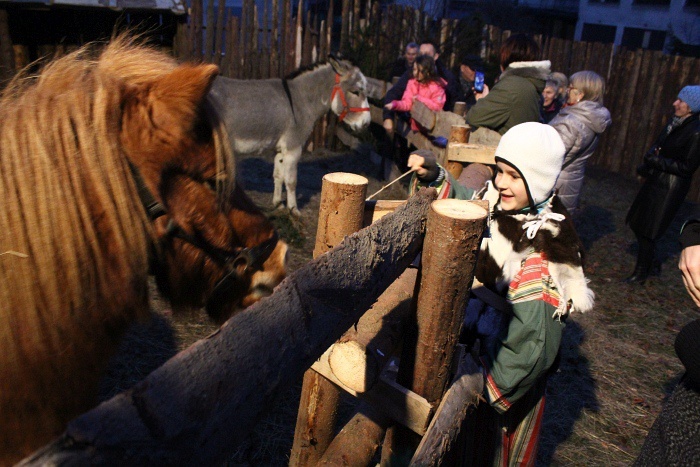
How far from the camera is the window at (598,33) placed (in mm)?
26109

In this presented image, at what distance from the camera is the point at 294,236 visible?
666 cm

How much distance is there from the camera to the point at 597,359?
4711 millimetres

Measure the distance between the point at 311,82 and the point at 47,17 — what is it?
3.84 m

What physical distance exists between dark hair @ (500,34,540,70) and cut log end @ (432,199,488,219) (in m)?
3.41

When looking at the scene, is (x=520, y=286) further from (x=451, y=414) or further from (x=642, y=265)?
(x=642, y=265)

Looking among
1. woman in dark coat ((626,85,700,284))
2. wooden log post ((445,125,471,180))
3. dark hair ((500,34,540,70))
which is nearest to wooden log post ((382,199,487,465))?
wooden log post ((445,125,471,180))

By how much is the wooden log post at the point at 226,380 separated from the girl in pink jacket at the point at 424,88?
6202mm

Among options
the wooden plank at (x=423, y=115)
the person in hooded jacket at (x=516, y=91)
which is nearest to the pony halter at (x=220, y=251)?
the person in hooded jacket at (x=516, y=91)

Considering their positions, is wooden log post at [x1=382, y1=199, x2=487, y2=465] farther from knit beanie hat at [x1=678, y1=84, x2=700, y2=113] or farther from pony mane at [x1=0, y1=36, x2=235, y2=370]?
knit beanie hat at [x1=678, y1=84, x2=700, y2=113]

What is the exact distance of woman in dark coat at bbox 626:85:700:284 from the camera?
5516 millimetres

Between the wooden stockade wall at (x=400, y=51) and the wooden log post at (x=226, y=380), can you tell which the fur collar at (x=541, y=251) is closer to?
the wooden log post at (x=226, y=380)

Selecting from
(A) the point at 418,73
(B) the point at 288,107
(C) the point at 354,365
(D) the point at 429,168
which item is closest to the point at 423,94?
(A) the point at 418,73

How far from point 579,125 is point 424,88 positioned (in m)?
3.02

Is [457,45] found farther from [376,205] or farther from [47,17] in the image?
[376,205]
